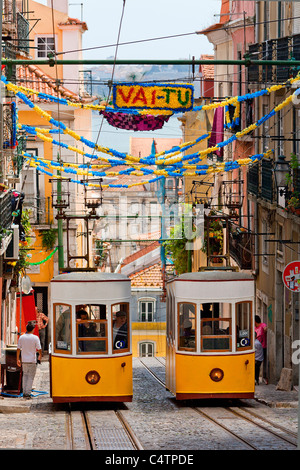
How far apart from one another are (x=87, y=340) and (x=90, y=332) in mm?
129

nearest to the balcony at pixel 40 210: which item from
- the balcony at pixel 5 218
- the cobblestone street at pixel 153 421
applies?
the balcony at pixel 5 218

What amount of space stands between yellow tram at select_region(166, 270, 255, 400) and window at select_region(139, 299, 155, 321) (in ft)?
131

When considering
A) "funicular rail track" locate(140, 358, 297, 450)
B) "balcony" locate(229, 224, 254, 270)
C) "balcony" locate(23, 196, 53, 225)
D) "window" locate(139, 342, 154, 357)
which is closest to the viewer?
"funicular rail track" locate(140, 358, 297, 450)

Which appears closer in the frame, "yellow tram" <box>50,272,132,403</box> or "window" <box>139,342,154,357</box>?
"yellow tram" <box>50,272,132,403</box>

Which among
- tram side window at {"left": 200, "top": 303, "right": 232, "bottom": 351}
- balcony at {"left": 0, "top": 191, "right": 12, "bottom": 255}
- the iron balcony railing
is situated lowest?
tram side window at {"left": 200, "top": 303, "right": 232, "bottom": 351}

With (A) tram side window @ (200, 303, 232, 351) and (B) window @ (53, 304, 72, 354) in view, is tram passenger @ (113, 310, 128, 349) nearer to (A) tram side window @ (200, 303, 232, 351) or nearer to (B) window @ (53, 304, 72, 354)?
(B) window @ (53, 304, 72, 354)

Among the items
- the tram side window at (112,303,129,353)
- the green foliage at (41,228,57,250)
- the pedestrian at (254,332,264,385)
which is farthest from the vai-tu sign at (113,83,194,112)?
the green foliage at (41,228,57,250)

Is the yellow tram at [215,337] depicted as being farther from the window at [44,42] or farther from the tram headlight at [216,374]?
the window at [44,42]

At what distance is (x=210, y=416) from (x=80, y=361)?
211 centimetres

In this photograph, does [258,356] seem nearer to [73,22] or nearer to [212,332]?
[212,332]

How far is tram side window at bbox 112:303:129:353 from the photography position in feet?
52.1

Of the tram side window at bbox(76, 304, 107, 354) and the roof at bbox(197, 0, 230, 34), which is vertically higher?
the roof at bbox(197, 0, 230, 34)

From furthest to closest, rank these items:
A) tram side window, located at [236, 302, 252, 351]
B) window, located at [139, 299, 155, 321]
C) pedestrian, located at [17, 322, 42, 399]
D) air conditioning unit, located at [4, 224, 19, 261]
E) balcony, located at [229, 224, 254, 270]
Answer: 1. window, located at [139, 299, 155, 321]
2. balcony, located at [229, 224, 254, 270]
3. air conditioning unit, located at [4, 224, 19, 261]
4. pedestrian, located at [17, 322, 42, 399]
5. tram side window, located at [236, 302, 252, 351]
